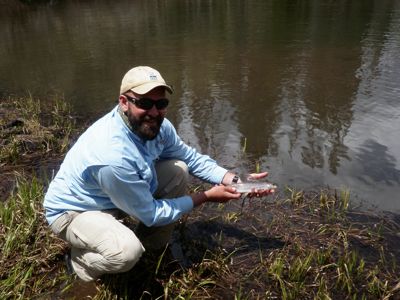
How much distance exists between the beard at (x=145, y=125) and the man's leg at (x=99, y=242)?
78 cm

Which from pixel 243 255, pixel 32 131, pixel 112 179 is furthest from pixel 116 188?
pixel 32 131

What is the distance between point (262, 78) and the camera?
1055 centimetres

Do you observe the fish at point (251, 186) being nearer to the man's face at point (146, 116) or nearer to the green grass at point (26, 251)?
the man's face at point (146, 116)

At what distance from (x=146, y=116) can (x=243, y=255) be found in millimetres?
1821

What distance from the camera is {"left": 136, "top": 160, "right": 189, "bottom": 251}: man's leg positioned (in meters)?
4.05

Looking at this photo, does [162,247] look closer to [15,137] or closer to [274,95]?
[15,137]

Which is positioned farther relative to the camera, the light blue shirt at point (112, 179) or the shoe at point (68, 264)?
the shoe at point (68, 264)

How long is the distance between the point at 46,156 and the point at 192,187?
250 centimetres

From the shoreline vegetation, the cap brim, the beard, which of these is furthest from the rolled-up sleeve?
the cap brim

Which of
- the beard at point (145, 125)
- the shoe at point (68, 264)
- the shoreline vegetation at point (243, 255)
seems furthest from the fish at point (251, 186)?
the shoe at point (68, 264)

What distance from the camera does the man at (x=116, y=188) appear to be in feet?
10.6

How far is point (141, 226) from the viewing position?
4.02m

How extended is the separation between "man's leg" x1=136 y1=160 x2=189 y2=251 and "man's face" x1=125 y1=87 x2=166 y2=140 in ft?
2.71

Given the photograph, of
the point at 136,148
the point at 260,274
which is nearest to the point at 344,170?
the point at 260,274
